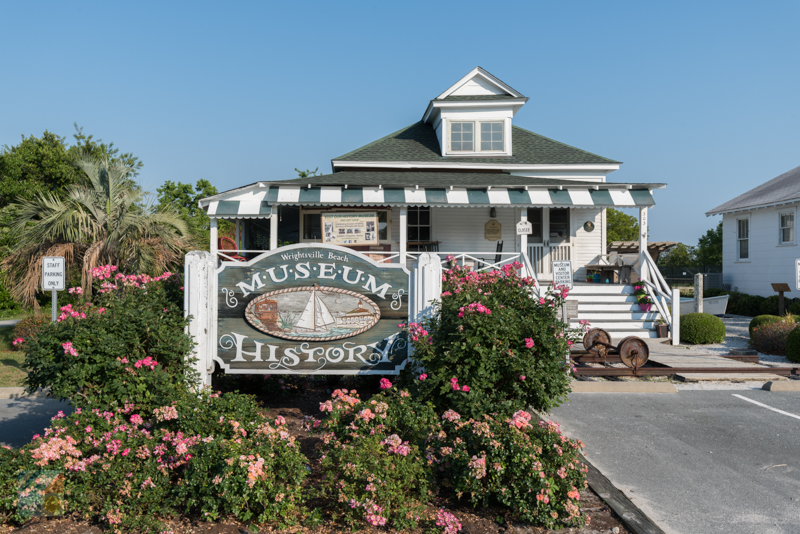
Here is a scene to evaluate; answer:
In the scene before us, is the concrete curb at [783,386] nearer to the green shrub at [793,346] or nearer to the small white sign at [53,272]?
the green shrub at [793,346]

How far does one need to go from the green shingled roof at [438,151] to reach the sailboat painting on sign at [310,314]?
1224 centimetres

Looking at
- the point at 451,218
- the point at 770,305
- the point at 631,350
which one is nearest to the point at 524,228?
the point at 631,350

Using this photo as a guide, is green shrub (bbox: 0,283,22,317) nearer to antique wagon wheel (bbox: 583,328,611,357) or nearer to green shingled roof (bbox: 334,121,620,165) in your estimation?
green shingled roof (bbox: 334,121,620,165)

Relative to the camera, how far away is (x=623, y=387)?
798 cm

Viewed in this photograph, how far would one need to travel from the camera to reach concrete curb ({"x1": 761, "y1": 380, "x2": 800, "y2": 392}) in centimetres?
809

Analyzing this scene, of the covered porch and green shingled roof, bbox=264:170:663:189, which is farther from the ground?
green shingled roof, bbox=264:170:663:189

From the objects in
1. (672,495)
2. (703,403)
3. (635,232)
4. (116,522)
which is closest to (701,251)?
(635,232)

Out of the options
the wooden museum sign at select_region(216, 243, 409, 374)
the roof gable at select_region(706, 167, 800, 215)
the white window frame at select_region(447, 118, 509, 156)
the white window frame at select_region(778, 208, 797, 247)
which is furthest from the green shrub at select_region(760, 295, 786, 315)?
the wooden museum sign at select_region(216, 243, 409, 374)

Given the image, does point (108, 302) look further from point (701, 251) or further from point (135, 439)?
point (701, 251)

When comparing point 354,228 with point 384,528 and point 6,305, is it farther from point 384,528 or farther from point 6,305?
point 6,305

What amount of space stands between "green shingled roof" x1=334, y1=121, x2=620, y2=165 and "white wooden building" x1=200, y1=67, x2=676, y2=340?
4 centimetres

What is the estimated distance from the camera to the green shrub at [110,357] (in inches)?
173

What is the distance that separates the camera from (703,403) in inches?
285

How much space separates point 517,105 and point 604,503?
619 inches
